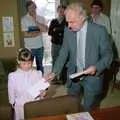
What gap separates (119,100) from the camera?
4.98 m

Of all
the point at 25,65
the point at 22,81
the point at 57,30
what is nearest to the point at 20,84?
the point at 22,81

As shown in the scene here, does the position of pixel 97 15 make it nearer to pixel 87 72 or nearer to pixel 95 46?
pixel 95 46

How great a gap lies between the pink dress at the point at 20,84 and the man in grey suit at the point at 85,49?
174 millimetres

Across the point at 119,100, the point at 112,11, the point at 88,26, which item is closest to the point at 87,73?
the point at 88,26

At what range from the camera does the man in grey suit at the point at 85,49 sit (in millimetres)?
2965

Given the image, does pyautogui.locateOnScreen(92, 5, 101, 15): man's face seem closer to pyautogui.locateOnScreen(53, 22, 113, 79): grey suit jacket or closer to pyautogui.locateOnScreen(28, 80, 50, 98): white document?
pyautogui.locateOnScreen(53, 22, 113, 79): grey suit jacket

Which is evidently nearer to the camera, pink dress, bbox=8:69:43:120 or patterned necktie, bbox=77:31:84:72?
pink dress, bbox=8:69:43:120

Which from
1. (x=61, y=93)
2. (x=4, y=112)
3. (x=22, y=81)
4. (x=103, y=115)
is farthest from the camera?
(x=61, y=93)

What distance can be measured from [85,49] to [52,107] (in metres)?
0.92

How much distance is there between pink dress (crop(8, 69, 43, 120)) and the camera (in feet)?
9.72

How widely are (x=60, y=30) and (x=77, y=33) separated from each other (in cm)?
259

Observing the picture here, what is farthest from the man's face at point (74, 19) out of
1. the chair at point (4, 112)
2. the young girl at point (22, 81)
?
the chair at point (4, 112)

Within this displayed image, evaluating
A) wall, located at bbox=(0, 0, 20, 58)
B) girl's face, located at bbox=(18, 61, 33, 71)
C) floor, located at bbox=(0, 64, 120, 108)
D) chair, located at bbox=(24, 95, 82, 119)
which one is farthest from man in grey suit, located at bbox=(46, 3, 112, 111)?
wall, located at bbox=(0, 0, 20, 58)

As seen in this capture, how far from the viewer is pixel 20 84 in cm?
297
